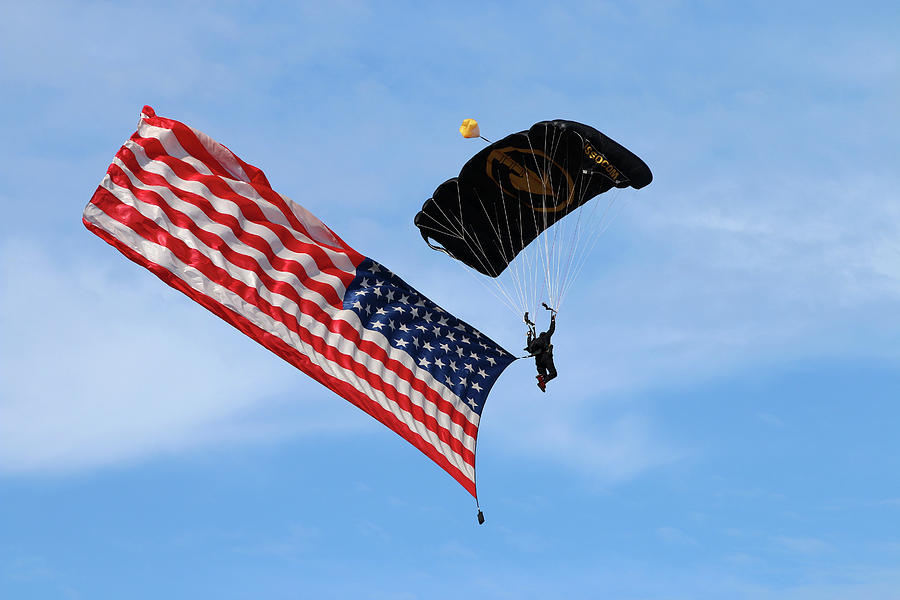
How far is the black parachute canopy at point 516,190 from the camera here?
19.7m

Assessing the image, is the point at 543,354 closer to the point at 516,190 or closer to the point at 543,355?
the point at 543,355

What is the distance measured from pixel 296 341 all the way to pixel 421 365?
2045 millimetres

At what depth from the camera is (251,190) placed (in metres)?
20.9

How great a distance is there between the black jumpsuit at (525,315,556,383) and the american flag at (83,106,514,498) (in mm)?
750

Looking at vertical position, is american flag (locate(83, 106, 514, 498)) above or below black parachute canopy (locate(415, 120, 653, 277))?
below

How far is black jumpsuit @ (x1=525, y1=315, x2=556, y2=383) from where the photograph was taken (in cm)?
1947

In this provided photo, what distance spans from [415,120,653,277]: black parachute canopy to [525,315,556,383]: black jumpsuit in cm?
252

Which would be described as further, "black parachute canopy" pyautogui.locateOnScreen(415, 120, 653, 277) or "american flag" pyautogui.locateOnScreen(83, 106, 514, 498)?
"black parachute canopy" pyautogui.locateOnScreen(415, 120, 653, 277)

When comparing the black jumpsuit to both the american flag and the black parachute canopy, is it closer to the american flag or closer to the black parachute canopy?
the american flag

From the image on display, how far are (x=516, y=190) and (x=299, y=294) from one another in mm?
4582

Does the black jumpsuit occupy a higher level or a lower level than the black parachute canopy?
lower

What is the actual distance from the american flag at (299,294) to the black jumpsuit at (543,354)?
2.46 feet

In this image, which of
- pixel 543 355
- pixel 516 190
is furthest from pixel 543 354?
pixel 516 190

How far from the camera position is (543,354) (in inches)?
768
